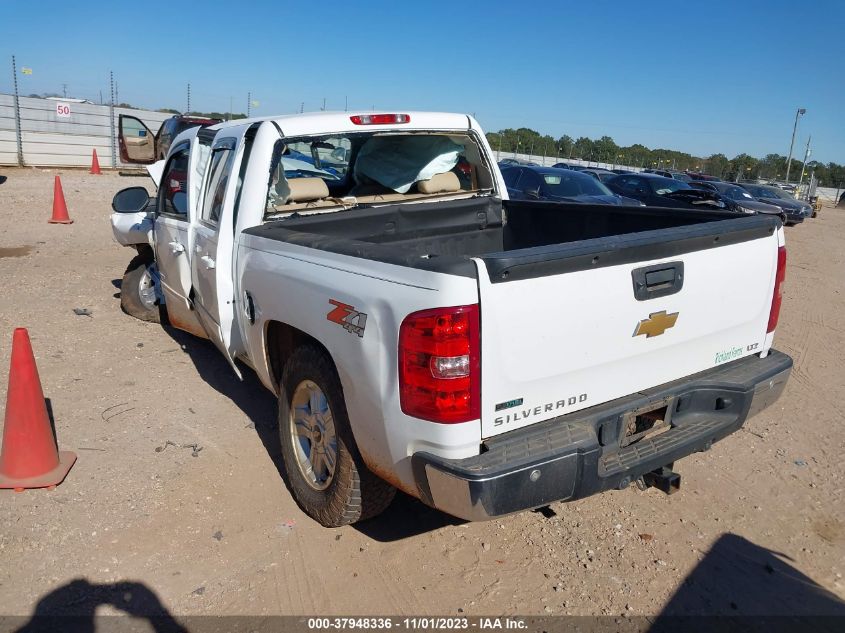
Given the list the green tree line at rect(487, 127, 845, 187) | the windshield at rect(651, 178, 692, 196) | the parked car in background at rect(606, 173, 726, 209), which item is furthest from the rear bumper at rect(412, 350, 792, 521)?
the green tree line at rect(487, 127, 845, 187)

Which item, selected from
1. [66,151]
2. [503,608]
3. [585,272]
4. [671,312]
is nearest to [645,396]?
[671,312]

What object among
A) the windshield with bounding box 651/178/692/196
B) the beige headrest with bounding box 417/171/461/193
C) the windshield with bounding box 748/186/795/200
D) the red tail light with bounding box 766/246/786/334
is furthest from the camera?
the windshield with bounding box 748/186/795/200

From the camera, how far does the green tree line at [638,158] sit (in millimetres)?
54500

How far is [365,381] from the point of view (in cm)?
271

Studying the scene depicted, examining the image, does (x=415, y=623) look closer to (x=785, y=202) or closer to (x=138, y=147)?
(x=138, y=147)

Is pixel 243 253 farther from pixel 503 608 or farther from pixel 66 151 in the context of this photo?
pixel 66 151

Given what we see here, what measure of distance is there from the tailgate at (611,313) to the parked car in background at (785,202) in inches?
856

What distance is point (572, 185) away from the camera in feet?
42.3

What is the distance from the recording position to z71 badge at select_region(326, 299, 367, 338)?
2697 millimetres

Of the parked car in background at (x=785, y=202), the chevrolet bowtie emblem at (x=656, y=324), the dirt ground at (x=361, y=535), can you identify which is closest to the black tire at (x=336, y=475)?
the dirt ground at (x=361, y=535)

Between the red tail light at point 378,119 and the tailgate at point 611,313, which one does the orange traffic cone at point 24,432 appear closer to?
the red tail light at point 378,119

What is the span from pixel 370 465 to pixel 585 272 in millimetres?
1212

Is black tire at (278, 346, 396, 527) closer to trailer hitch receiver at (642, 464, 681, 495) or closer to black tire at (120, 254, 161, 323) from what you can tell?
trailer hitch receiver at (642, 464, 681, 495)

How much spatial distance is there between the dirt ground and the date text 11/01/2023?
49 millimetres
